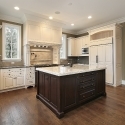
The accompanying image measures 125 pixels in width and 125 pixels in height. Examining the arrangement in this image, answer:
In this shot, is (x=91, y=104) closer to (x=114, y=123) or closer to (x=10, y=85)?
(x=114, y=123)

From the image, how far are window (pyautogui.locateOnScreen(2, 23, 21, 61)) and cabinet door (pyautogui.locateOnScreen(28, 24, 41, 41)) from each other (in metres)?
0.65

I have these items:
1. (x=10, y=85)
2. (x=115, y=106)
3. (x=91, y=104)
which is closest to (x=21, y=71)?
Answer: (x=10, y=85)

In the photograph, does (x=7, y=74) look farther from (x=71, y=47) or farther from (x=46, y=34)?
(x=71, y=47)

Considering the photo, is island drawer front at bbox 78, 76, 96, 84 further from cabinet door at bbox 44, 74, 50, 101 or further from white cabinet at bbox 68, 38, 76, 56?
white cabinet at bbox 68, 38, 76, 56

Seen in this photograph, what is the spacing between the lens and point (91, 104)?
9.08 ft

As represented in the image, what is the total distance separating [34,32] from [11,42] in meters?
1.15

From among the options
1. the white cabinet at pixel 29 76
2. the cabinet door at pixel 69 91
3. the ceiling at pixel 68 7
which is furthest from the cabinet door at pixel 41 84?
the ceiling at pixel 68 7

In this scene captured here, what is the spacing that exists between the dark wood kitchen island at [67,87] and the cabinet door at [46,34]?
2210 millimetres

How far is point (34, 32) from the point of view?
444cm

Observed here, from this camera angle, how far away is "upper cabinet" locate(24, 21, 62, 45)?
4.29 m

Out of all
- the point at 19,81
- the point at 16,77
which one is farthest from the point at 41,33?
the point at 19,81

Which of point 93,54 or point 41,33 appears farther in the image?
point 93,54

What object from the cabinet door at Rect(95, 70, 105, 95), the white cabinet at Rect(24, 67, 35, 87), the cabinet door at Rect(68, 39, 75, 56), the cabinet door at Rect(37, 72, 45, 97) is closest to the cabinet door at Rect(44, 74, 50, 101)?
the cabinet door at Rect(37, 72, 45, 97)

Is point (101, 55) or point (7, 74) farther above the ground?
point (101, 55)
